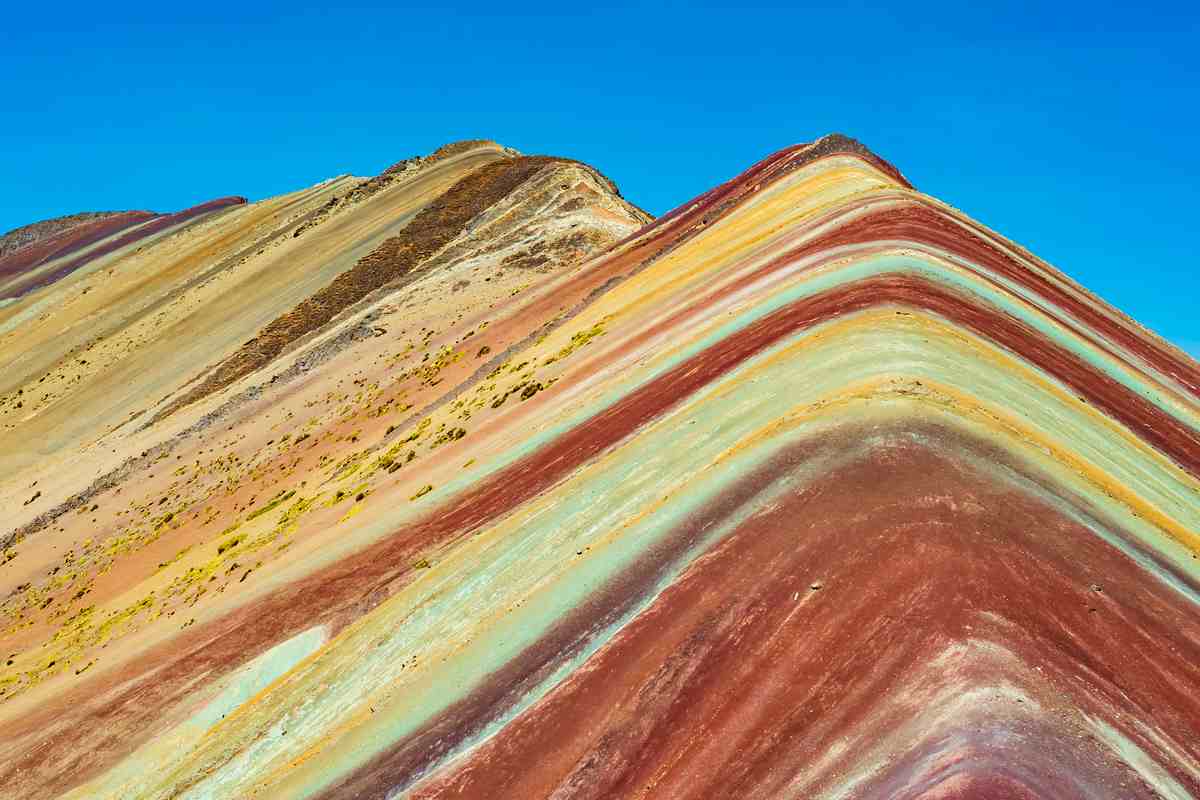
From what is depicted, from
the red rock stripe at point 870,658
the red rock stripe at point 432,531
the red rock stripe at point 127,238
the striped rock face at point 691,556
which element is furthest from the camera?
the red rock stripe at point 127,238

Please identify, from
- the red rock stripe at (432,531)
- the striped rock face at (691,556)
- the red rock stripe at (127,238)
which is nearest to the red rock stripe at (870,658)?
the striped rock face at (691,556)

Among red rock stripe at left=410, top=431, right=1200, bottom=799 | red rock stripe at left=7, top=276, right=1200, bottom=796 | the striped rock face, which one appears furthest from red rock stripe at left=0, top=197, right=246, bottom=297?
red rock stripe at left=410, top=431, right=1200, bottom=799

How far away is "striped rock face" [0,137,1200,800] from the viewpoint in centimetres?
1102

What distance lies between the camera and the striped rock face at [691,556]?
11.0 meters

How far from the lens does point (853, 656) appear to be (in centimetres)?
1143

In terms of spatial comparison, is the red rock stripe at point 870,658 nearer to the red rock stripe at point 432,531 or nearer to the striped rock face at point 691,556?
the striped rock face at point 691,556

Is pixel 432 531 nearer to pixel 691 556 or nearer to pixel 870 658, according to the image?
pixel 691 556

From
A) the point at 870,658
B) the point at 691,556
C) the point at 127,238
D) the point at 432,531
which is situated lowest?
the point at 870,658

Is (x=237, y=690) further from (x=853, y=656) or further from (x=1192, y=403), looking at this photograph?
(x=1192, y=403)

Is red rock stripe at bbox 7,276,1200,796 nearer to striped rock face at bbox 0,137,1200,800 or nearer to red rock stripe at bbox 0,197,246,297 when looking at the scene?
striped rock face at bbox 0,137,1200,800

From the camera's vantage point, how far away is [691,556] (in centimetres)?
1479

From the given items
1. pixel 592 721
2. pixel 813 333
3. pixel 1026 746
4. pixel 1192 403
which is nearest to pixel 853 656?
pixel 1026 746

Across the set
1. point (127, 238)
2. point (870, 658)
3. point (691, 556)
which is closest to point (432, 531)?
point (691, 556)

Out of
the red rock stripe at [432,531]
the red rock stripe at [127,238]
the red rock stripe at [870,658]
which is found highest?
the red rock stripe at [127,238]
